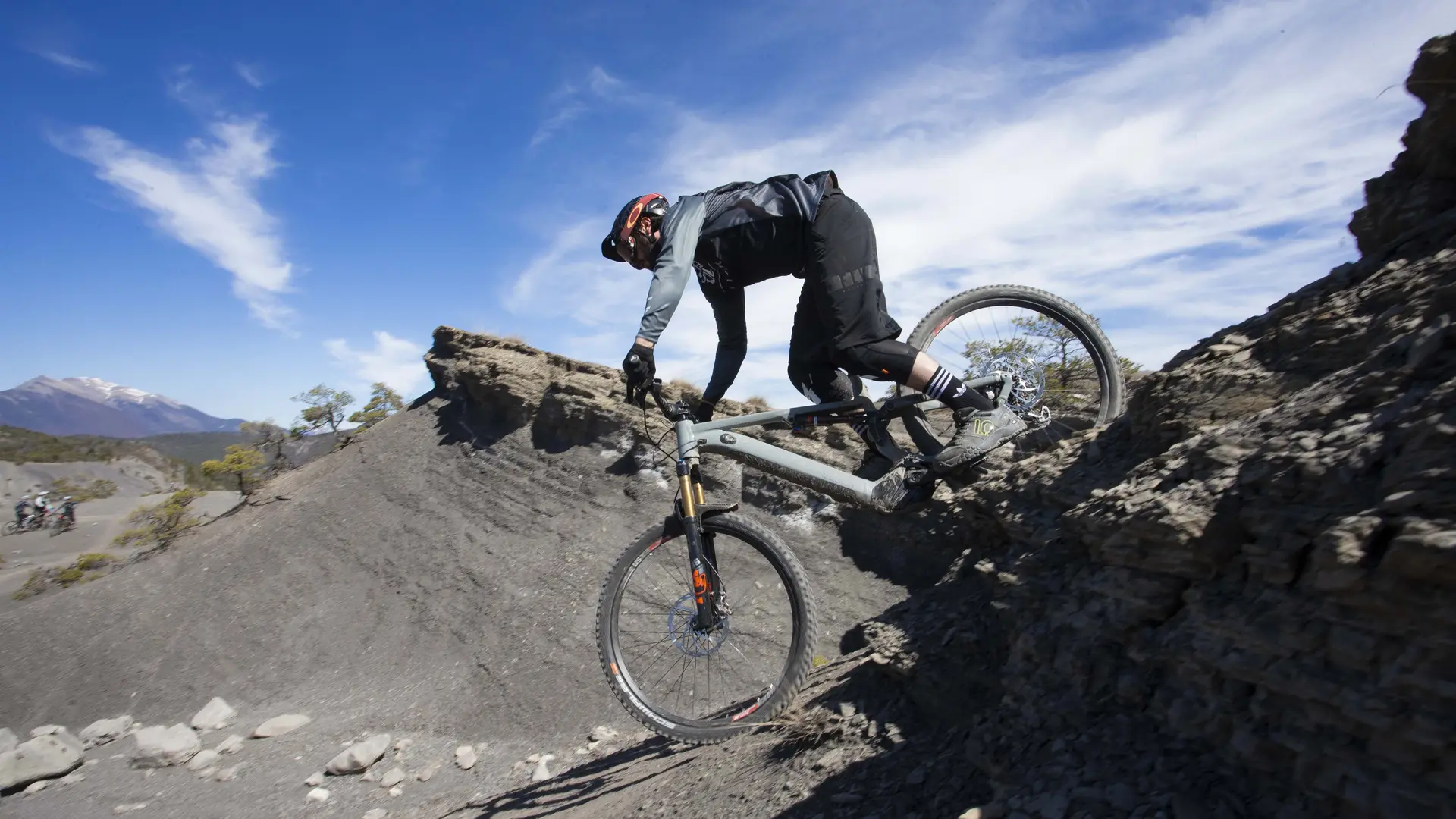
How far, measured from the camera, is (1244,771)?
174 cm

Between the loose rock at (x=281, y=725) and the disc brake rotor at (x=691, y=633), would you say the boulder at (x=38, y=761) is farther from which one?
the disc brake rotor at (x=691, y=633)

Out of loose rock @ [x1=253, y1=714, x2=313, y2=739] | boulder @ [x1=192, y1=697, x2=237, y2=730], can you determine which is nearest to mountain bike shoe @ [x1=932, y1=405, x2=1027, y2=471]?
loose rock @ [x1=253, y1=714, x2=313, y2=739]

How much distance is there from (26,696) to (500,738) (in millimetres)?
7600

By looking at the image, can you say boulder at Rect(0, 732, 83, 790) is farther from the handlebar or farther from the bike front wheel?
Answer: the handlebar

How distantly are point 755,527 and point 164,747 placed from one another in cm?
816

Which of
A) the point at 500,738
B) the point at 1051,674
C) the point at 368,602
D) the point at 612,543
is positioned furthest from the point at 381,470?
the point at 1051,674

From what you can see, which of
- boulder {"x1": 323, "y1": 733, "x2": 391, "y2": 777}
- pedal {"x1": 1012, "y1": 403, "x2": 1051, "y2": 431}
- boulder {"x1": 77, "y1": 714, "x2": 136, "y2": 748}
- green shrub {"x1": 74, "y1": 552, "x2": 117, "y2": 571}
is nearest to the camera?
pedal {"x1": 1012, "y1": 403, "x2": 1051, "y2": 431}

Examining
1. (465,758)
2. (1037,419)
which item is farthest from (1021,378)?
(465,758)

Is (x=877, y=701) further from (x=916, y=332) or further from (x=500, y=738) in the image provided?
(x=500, y=738)

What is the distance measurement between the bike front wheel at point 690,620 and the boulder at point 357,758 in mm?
4564

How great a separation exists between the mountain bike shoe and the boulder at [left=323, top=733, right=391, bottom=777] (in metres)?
6.43

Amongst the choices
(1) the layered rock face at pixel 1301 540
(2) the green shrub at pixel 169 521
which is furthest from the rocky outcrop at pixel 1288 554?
(2) the green shrub at pixel 169 521

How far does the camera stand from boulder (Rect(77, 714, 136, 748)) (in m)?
9.33

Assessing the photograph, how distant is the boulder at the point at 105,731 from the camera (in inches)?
367
